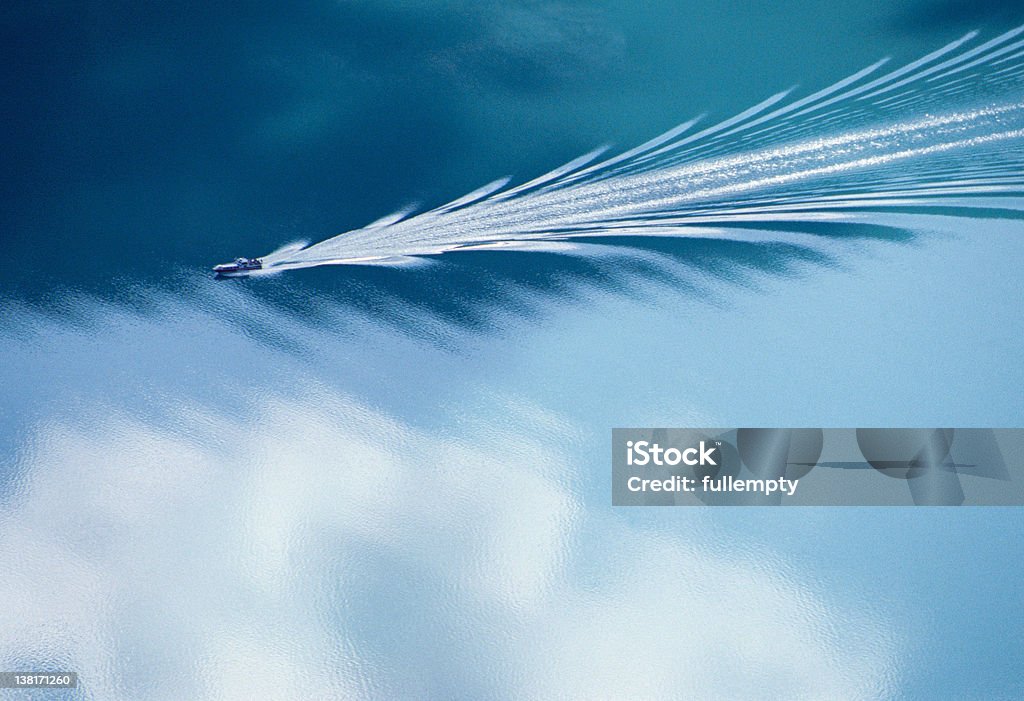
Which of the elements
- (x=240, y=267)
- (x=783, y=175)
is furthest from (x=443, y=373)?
(x=783, y=175)

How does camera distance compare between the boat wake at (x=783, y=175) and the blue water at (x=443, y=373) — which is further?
the boat wake at (x=783, y=175)

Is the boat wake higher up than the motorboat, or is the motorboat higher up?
the boat wake

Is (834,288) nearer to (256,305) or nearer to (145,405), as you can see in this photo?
(256,305)

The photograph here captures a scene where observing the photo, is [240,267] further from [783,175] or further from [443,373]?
[783,175]

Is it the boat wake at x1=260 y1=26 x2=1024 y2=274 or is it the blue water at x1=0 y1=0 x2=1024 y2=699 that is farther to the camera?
the boat wake at x1=260 y1=26 x2=1024 y2=274

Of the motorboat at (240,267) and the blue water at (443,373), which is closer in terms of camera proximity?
the blue water at (443,373)

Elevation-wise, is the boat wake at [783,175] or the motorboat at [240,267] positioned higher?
the boat wake at [783,175]
